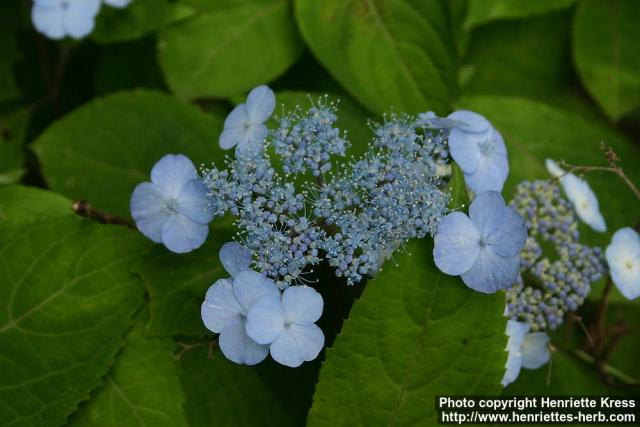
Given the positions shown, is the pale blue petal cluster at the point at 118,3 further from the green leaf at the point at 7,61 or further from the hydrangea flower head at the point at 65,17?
the green leaf at the point at 7,61

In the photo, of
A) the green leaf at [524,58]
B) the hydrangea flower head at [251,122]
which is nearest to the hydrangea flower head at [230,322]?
the hydrangea flower head at [251,122]

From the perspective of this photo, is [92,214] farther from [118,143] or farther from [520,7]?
[520,7]

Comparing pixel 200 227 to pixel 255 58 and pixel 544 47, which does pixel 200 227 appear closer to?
pixel 255 58

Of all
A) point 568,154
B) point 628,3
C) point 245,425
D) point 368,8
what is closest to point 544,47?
point 628,3

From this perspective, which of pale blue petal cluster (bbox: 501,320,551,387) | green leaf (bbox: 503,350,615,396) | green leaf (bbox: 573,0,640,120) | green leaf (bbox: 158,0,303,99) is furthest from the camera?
green leaf (bbox: 573,0,640,120)

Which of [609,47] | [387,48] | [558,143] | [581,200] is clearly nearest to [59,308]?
[387,48]

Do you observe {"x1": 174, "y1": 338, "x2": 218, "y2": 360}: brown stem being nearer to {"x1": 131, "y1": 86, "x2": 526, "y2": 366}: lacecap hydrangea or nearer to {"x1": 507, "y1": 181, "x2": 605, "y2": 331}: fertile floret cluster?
{"x1": 131, "y1": 86, "x2": 526, "y2": 366}: lacecap hydrangea

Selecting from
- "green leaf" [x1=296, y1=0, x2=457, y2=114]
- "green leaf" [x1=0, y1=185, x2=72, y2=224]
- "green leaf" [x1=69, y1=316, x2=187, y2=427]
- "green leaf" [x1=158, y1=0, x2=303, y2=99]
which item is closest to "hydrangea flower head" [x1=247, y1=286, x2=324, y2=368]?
"green leaf" [x1=69, y1=316, x2=187, y2=427]
